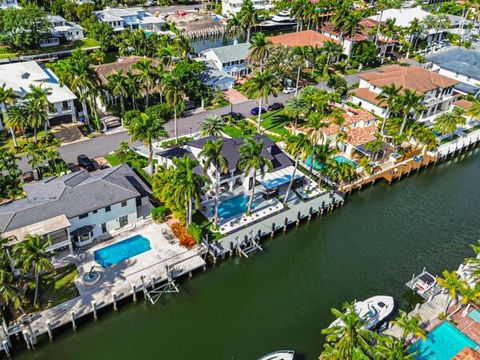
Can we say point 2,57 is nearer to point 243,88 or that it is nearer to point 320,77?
point 243,88

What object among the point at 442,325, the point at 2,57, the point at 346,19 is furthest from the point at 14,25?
the point at 442,325

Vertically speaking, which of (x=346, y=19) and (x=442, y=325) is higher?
(x=346, y=19)

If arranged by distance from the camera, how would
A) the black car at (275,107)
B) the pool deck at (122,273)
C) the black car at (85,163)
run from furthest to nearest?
Result: the black car at (275,107) < the black car at (85,163) < the pool deck at (122,273)

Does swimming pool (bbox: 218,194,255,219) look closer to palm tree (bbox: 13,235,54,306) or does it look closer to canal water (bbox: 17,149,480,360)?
canal water (bbox: 17,149,480,360)

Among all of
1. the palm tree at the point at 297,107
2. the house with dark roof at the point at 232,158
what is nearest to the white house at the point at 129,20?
the palm tree at the point at 297,107

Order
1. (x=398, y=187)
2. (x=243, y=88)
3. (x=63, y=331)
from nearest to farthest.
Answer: (x=63, y=331) → (x=398, y=187) → (x=243, y=88)

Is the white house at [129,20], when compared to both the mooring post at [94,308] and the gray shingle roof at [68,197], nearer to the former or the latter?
the gray shingle roof at [68,197]
